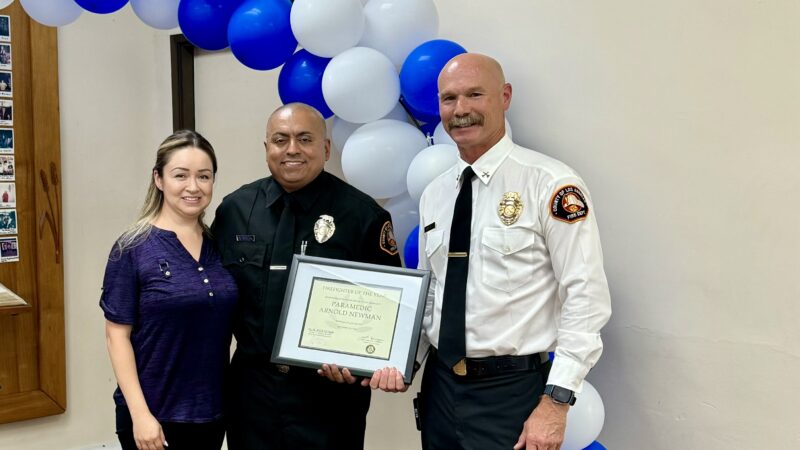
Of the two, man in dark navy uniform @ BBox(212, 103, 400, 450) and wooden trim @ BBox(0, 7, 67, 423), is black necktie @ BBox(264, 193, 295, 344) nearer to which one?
man in dark navy uniform @ BBox(212, 103, 400, 450)

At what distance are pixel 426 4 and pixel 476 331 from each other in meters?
1.00

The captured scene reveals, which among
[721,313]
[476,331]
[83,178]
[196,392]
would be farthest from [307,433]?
[83,178]

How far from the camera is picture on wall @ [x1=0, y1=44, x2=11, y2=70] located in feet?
10.2

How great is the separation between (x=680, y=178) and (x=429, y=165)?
649 mm

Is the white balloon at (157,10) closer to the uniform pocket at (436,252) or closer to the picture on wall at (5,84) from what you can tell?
the picture on wall at (5,84)

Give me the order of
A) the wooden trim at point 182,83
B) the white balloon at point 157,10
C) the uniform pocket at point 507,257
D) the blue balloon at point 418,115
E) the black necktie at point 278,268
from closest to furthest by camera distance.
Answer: the uniform pocket at point 507,257
the black necktie at point 278,268
the blue balloon at point 418,115
the white balloon at point 157,10
the wooden trim at point 182,83

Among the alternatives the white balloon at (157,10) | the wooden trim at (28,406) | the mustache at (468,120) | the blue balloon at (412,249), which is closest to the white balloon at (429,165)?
the blue balloon at (412,249)

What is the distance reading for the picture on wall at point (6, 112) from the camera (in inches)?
122

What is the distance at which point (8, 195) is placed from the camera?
10.2 ft

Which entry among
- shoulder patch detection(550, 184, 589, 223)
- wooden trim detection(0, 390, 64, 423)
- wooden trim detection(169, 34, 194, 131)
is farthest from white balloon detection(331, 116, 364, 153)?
wooden trim detection(0, 390, 64, 423)

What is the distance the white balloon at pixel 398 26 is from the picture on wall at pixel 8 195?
6.00 feet

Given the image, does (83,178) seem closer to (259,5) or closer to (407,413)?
(259,5)

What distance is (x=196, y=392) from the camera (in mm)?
1837

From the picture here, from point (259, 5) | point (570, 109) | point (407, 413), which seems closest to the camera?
point (570, 109)
